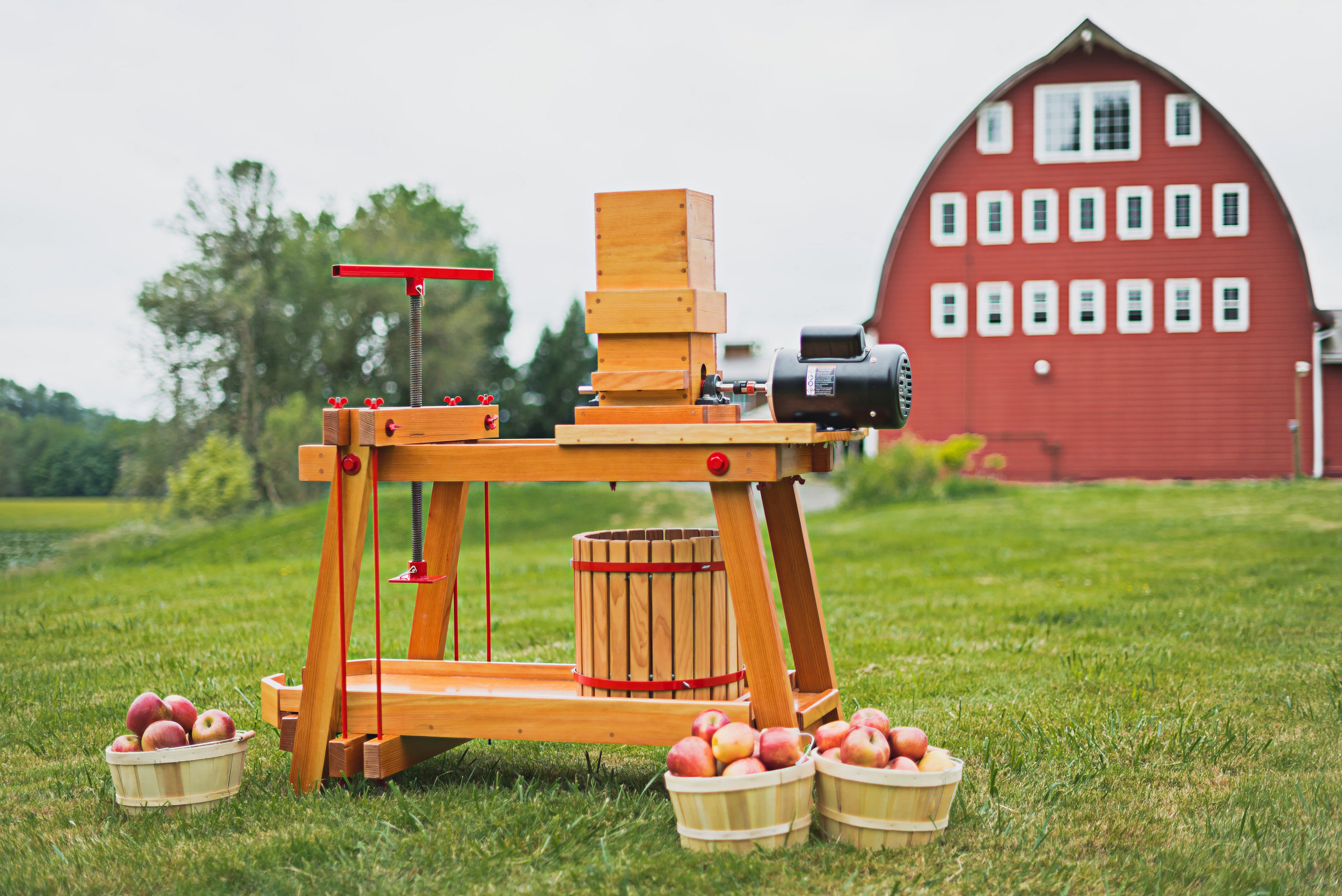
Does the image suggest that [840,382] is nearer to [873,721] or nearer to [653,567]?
[653,567]

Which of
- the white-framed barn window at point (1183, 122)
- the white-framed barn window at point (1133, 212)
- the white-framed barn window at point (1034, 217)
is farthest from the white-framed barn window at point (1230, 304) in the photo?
the white-framed barn window at point (1034, 217)

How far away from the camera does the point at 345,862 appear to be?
4.00 m

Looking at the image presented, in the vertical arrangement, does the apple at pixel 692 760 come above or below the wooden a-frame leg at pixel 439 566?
below

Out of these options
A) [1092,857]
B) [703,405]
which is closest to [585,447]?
[703,405]

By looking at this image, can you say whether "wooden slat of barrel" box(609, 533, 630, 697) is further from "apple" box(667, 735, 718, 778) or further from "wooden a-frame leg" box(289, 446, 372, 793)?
"wooden a-frame leg" box(289, 446, 372, 793)

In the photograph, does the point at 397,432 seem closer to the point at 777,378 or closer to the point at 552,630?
the point at 777,378

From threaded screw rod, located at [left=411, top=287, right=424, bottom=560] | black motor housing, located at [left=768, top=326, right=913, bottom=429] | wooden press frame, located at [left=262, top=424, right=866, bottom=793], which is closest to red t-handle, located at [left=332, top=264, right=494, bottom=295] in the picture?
threaded screw rod, located at [left=411, top=287, right=424, bottom=560]

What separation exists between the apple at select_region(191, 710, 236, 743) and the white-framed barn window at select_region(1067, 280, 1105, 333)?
2768 cm

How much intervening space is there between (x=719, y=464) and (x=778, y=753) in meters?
1.04

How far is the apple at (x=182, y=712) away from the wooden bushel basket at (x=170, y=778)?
214 millimetres

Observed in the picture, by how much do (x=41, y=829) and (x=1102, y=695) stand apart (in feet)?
15.9

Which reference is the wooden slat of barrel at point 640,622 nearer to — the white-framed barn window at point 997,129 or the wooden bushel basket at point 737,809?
the wooden bushel basket at point 737,809

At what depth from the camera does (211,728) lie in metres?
4.74

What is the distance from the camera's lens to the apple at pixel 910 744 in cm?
420
